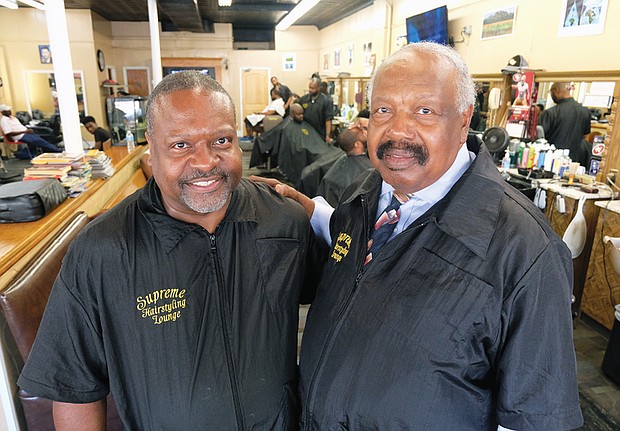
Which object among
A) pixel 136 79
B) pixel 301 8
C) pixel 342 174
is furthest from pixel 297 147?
pixel 136 79

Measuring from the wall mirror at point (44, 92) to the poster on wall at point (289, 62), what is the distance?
5644mm

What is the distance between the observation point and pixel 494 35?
5074 millimetres

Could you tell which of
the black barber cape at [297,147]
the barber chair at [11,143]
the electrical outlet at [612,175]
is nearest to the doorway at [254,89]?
the barber chair at [11,143]

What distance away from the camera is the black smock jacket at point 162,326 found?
1.16 m

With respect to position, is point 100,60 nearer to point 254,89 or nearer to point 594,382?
point 254,89

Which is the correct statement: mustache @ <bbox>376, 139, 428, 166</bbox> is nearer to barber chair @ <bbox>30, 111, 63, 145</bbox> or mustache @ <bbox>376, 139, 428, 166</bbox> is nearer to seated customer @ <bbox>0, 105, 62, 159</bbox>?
seated customer @ <bbox>0, 105, 62, 159</bbox>

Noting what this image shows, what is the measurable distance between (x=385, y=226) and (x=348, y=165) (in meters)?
2.70

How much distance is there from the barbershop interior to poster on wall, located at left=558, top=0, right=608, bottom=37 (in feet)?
0.04

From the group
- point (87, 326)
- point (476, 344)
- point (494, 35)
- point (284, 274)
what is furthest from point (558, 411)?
point (494, 35)

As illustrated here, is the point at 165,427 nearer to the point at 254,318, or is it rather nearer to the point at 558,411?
the point at 254,318

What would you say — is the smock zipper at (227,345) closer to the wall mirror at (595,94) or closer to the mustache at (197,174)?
the mustache at (197,174)

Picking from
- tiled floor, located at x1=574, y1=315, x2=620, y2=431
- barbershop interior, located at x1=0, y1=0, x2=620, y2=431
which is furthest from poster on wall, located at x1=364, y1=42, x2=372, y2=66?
tiled floor, located at x1=574, y1=315, x2=620, y2=431

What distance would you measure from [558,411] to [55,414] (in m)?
1.28

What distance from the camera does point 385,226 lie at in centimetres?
129
